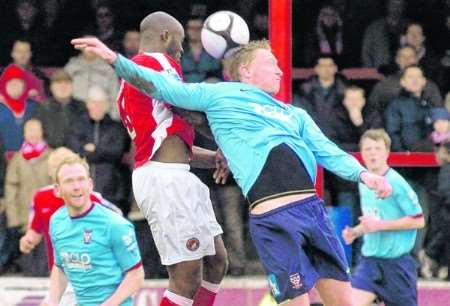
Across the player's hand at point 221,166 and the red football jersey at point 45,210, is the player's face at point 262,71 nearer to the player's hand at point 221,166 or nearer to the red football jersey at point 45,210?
the player's hand at point 221,166

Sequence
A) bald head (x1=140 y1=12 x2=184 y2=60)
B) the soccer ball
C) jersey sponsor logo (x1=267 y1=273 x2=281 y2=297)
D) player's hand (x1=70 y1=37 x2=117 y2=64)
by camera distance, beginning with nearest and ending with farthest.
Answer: player's hand (x1=70 y1=37 x2=117 y2=64) → jersey sponsor logo (x1=267 y1=273 x2=281 y2=297) → bald head (x1=140 y1=12 x2=184 y2=60) → the soccer ball

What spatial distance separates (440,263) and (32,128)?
3314mm

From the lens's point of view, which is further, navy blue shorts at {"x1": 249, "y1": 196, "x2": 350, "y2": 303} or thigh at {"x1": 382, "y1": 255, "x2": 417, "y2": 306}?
thigh at {"x1": 382, "y1": 255, "x2": 417, "y2": 306}

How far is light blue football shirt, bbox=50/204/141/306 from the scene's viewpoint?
8023 millimetres

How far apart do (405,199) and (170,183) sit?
2.53 meters

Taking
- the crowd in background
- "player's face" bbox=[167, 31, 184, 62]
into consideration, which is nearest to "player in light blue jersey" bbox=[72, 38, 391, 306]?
"player's face" bbox=[167, 31, 184, 62]

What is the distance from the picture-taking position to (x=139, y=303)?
36.3 feet

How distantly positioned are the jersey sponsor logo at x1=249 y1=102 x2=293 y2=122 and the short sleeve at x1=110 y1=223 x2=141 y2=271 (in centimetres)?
108

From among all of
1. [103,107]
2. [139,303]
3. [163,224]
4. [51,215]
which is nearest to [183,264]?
[163,224]

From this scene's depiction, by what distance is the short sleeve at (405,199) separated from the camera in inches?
Answer: 387

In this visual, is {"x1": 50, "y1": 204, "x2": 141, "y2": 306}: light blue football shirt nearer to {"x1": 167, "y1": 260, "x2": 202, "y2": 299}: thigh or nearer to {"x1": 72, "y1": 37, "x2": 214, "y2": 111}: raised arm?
{"x1": 167, "y1": 260, "x2": 202, "y2": 299}: thigh

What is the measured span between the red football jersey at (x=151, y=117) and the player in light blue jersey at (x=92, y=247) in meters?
0.42

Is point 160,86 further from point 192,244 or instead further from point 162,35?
point 192,244

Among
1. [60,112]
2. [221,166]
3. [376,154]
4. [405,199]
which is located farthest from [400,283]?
[60,112]
